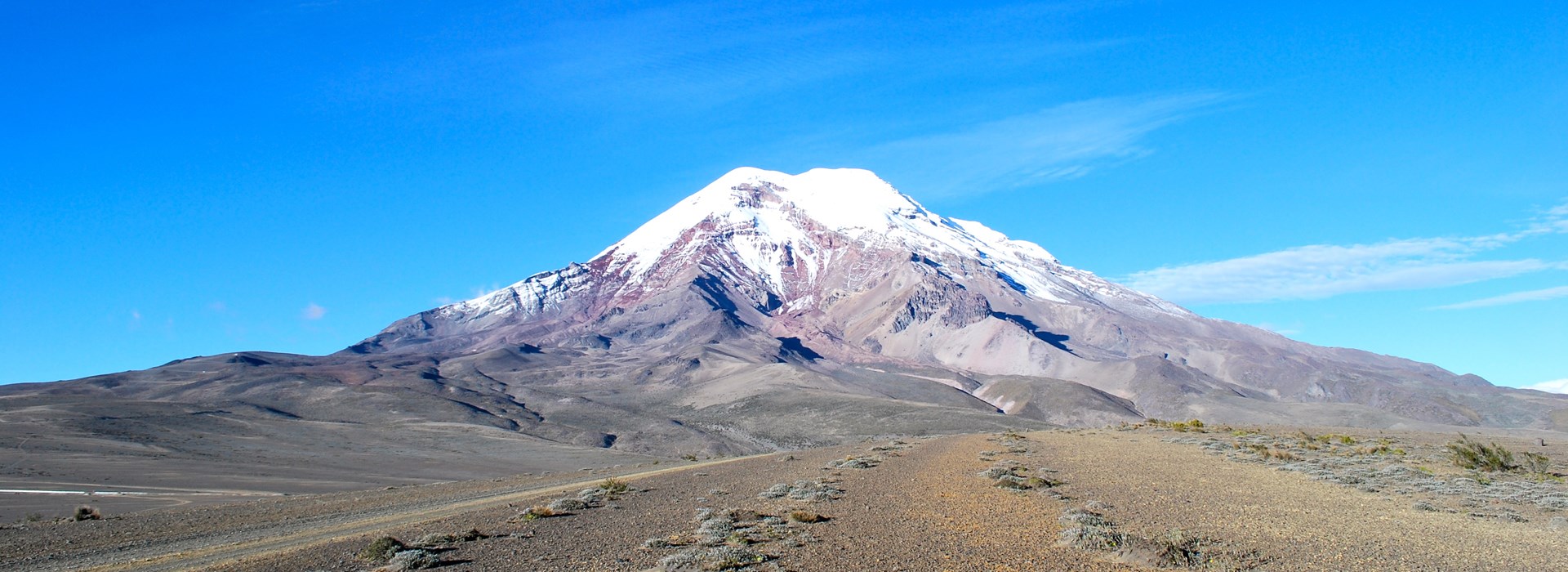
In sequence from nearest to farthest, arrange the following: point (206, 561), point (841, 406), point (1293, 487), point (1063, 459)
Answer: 1. point (206, 561)
2. point (1293, 487)
3. point (1063, 459)
4. point (841, 406)

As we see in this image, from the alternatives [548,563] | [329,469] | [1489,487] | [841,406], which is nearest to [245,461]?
[329,469]

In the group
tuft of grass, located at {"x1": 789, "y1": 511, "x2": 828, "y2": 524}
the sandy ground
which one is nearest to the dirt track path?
the sandy ground

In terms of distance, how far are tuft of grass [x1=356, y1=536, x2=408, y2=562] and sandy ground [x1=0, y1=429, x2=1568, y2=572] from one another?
7.1 inches

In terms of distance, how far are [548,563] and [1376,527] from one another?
40.1ft

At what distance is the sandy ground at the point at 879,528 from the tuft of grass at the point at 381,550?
18cm

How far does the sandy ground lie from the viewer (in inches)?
477

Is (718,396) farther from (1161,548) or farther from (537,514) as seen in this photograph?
(1161,548)

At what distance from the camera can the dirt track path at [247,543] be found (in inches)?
552

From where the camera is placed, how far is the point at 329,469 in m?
48.5

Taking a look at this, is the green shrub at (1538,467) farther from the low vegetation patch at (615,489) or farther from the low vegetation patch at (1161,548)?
the low vegetation patch at (615,489)

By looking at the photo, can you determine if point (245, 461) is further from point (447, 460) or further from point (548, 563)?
point (548, 563)

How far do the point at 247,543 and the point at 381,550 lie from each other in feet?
16.0

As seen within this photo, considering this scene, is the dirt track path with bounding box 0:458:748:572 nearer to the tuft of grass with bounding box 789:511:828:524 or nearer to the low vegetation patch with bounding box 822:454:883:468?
the tuft of grass with bounding box 789:511:828:524

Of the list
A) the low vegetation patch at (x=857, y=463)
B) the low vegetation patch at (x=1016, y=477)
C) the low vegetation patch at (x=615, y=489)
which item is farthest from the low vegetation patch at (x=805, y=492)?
the low vegetation patch at (x=857, y=463)
